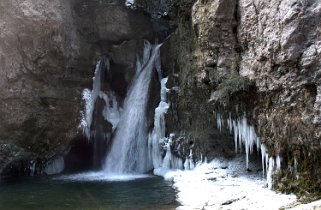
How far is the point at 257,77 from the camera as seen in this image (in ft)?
52.6

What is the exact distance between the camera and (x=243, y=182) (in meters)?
17.4

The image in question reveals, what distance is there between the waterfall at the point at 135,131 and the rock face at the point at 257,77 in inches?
78.4

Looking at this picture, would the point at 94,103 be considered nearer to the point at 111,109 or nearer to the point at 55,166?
the point at 111,109

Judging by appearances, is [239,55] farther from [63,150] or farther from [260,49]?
[63,150]

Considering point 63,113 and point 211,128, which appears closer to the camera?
point 211,128

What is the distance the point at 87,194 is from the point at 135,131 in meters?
7.71

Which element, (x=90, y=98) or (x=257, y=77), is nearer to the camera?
(x=257, y=77)

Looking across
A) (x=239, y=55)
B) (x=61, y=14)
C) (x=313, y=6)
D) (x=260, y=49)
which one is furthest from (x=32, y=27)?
(x=313, y=6)

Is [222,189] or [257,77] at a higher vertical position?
[257,77]

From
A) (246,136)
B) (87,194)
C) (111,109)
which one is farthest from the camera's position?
(111,109)

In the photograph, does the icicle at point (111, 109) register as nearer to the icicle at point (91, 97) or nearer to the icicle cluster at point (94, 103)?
the icicle cluster at point (94, 103)

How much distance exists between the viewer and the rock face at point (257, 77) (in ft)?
44.0

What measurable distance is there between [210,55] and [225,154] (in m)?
4.88

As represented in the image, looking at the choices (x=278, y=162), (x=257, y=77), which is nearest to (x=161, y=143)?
(x=257, y=77)
